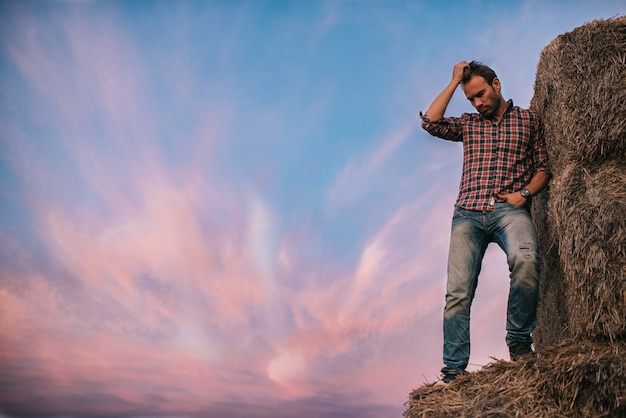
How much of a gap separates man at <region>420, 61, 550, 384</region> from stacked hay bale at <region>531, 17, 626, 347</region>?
237 millimetres

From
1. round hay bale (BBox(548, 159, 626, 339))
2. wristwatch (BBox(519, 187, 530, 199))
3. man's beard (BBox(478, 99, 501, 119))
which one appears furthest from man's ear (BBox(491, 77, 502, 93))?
round hay bale (BBox(548, 159, 626, 339))

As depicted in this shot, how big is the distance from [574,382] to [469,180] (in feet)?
6.87

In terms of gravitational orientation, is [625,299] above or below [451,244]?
below

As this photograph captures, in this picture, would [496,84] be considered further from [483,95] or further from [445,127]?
[445,127]

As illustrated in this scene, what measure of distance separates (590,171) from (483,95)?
122 cm

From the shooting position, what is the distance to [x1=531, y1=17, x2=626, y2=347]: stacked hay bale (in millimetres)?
4562

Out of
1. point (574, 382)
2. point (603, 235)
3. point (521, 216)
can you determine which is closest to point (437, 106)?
point (521, 216)

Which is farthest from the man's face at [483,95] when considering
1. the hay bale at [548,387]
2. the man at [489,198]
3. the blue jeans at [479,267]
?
the hay bale at [548,387]

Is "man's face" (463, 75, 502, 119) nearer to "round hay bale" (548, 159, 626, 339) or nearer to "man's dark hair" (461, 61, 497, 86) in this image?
"man's dark hair" (461, 61, 497, 86)

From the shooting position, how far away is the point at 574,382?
167 inches

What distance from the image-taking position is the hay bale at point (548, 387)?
408 centimetres

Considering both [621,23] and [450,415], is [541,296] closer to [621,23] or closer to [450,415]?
[450,415]

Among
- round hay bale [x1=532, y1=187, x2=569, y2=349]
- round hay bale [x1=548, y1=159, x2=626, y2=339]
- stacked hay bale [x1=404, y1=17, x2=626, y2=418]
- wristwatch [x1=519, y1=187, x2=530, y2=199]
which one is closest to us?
stacked hay bale [x1=404, y1=17, x2=626, y2=418]

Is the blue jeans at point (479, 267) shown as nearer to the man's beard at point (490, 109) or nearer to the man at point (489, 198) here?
the man at point (489, 198)
